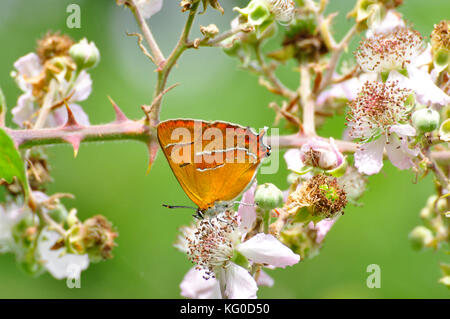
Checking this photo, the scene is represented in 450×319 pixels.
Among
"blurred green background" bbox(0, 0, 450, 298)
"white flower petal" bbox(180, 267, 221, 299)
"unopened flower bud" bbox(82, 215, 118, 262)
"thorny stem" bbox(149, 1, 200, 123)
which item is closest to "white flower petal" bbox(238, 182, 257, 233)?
"white flower petal" bbox(180, 267, 221, 299)

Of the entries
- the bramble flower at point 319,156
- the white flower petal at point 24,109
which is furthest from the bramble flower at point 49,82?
the bramble flower at point 319,156

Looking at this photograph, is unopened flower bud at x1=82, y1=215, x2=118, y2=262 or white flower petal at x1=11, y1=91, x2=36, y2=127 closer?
unopened flower bud at x1=82, y1=215, x2=118, y2=262

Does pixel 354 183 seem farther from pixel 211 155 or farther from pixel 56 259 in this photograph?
pixel 56 259

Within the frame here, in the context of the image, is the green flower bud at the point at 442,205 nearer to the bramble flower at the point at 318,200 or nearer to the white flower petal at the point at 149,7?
the bramble flower at the point at 318,200

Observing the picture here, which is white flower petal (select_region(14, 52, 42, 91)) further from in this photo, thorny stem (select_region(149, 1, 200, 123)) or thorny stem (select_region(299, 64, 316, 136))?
thorny stem (select_region(299, 64, 316, 136))

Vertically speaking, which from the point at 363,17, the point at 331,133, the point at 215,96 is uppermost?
the point at 215,96

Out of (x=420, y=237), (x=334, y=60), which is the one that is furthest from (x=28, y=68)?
(x=420, y=237)

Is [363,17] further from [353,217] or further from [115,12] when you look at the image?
[115,12]
